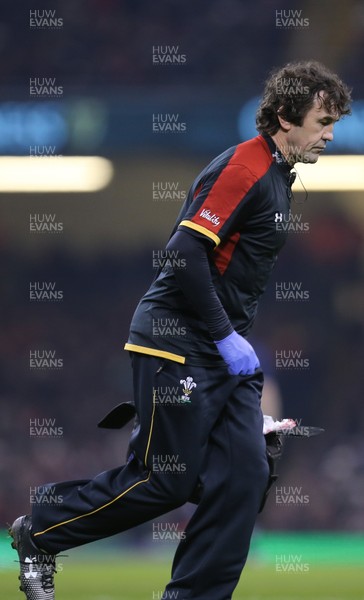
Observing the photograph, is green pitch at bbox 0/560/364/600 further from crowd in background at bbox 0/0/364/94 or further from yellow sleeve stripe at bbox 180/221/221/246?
crowd in background at bbox 0/0/364/94

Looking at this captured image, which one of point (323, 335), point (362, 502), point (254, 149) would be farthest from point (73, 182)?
point (254, 149)

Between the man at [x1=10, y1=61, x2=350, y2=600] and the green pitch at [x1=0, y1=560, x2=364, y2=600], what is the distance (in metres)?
1.58

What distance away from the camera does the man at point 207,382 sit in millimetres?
3934

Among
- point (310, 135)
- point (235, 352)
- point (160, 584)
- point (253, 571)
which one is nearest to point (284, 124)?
point (310, 135)

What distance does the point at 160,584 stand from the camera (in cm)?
660

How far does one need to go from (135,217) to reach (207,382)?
29.4ft

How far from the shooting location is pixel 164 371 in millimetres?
4012

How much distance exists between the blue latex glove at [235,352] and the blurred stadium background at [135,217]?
6377mm

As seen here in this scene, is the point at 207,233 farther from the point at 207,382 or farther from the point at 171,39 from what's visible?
the point at 171,39

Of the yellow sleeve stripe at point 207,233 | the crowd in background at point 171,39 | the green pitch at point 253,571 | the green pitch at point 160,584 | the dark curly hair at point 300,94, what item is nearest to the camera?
the yellow sleeve stripe at point 207,233

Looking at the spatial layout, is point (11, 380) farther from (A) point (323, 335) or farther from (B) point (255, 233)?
(B) point (255, 233)

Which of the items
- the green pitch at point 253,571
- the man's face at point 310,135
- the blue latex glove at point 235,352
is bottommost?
the green pitch at point 253,571

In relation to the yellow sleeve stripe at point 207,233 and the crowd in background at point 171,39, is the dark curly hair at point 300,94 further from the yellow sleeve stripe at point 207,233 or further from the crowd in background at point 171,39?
the crowd in background at point 171,39

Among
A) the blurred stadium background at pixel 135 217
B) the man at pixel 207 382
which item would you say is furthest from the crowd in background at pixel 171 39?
the man at pixel 207 382
